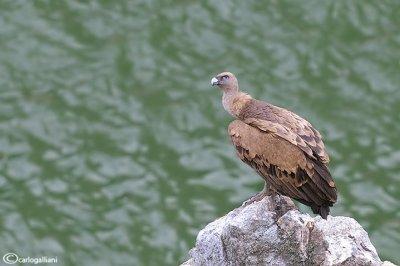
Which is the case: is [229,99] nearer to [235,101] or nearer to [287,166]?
[235,101]

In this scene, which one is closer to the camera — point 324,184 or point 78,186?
point 324,184

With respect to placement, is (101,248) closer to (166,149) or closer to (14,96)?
(166,149)

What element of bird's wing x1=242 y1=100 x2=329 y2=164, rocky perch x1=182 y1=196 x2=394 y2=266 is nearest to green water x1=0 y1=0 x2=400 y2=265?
bird's wing x1=242 y1=100 x2=329 y2=164

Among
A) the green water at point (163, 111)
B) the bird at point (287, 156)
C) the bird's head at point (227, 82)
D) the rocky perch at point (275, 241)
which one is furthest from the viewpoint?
the green water at point (163, 111)

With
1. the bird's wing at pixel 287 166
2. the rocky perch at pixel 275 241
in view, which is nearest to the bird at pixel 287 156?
the bird's wing at pixel 287 166

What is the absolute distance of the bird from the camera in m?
17.8

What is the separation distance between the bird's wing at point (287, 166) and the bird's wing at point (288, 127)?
48mm

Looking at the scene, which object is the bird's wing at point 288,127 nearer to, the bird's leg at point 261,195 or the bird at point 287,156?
the bird at point 287,156

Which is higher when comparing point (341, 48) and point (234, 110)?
point (341, 48)

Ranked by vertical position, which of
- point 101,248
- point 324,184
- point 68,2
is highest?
point 68,2

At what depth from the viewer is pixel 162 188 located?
96.6 ft

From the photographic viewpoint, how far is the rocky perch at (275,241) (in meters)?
17.7

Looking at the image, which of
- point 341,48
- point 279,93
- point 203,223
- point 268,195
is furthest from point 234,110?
point 341,48

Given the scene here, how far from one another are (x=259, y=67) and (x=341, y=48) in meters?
2.52
